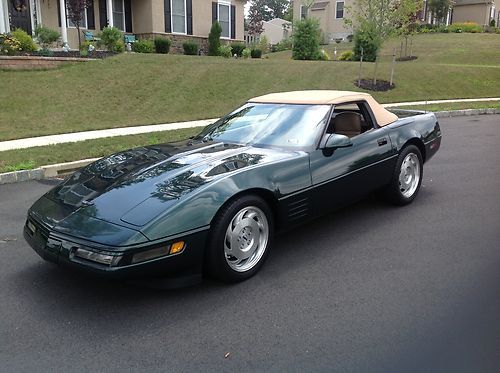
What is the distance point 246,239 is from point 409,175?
8.95ft

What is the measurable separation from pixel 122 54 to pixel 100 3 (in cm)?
635

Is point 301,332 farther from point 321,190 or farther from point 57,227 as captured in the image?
point 57,227

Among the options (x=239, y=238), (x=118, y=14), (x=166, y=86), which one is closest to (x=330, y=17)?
(x=118, y=14)

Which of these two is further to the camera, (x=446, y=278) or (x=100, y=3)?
(x=100, y=3)

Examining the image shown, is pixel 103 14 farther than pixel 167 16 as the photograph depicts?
No

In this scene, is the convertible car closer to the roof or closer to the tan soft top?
the tan soft top

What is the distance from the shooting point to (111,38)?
1952 centimetres

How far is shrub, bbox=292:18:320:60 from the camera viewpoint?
Result: 926 inches

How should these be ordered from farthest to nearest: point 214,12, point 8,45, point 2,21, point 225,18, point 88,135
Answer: point 225,18, point 214,12, point 2,21, point 8,45, point 88,135

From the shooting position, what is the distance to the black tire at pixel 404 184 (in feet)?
17.6

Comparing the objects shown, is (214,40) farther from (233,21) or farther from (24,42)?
(24,42)

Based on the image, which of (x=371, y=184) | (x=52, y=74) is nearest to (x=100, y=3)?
(x=52, y=74)

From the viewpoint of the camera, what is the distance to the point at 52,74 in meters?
15.5

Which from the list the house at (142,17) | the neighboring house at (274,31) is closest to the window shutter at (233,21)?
the house at (142,17)
